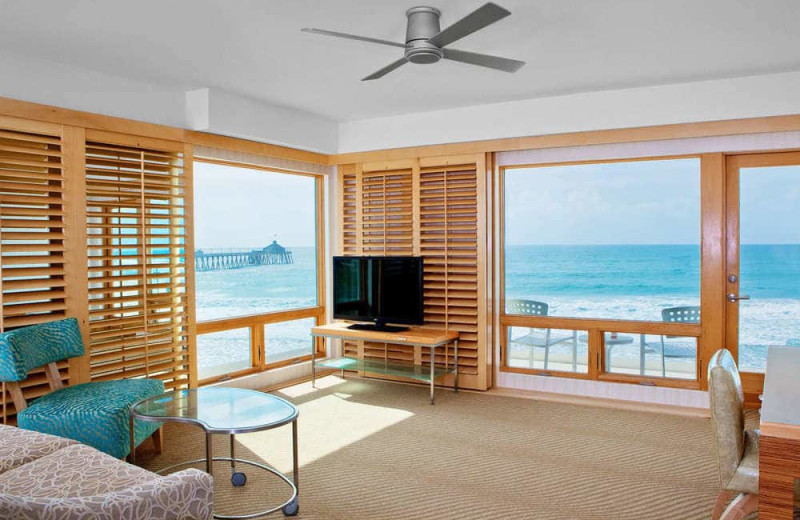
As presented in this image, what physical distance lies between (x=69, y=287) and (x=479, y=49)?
3065 millimetres

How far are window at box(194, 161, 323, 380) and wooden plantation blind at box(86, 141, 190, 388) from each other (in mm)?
451

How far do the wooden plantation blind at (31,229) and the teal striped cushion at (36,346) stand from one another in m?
0.21

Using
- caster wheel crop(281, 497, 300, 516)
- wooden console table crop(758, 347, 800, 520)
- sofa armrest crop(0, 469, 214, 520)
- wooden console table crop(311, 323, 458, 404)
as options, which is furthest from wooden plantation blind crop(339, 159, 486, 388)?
sofa armrest crop(0, 469, 214, 520)

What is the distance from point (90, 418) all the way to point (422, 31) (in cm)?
269

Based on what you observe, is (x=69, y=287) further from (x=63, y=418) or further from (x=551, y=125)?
(x=551, y=125)

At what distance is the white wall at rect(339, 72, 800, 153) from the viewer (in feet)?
14.5

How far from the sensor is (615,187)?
17.0 feet

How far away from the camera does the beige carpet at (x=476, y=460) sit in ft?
10.2

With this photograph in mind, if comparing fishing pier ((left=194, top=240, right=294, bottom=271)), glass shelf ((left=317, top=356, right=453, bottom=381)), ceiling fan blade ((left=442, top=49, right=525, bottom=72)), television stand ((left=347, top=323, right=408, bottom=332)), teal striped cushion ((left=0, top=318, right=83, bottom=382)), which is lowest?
glass shelf ((left=317, top=356, right=453, bottom=381))

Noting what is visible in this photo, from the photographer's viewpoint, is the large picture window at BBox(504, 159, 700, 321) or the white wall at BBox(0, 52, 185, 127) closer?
the white wall at BBox(0, 52, 185, 127)

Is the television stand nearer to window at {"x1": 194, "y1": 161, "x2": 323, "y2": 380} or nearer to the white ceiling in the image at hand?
window at {"x1": 194, "y1": 161, "x2": 323, "y2": 380}

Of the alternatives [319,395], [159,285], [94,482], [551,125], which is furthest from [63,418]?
[551,125]

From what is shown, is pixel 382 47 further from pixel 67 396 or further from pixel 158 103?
pixel 67 396

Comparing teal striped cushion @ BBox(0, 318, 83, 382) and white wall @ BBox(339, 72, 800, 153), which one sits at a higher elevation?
white wall @ BBox(339, 72, 800, 153)
